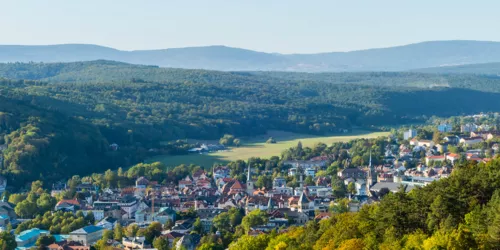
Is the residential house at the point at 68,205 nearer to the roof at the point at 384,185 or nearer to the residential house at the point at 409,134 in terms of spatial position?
the roof at the point at 384,185

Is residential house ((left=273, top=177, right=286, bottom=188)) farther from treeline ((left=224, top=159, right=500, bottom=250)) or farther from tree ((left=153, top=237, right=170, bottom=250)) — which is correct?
treeline ((left=224, top=159, right=500, bottom=250))

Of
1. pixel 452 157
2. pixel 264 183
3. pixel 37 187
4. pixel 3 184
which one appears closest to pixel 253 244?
pixel 264 183

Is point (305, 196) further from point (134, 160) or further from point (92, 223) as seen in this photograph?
point (134, 160)

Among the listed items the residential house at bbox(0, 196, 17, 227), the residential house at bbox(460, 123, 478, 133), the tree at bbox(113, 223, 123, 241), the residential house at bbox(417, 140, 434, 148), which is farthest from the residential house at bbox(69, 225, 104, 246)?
the residential house at bbox(460, 123, 478, 133)

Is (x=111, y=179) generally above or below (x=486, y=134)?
above

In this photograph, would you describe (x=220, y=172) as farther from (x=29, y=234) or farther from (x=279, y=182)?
(x=29, y=234)
